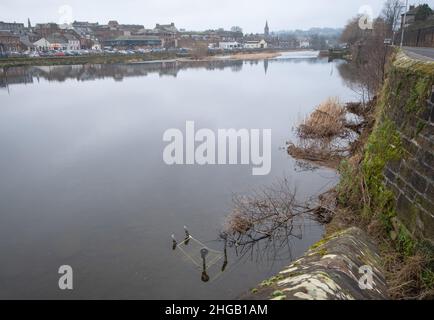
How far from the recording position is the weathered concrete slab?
4.28 meters

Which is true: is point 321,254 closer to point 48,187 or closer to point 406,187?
point 406,187

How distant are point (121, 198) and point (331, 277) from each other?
9.01 metres

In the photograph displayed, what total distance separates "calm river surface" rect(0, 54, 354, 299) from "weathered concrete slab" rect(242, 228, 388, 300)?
8.87ft

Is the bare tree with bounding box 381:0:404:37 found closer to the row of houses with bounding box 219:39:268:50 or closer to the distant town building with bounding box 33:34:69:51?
the distant town building with bounding box 33:34:69:51

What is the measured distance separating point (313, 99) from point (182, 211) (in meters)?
21.7

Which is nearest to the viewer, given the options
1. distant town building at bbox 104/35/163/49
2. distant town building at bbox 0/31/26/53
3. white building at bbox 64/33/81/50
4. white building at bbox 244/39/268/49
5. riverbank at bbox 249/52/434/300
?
riverbank at bbox 249/52/434/300

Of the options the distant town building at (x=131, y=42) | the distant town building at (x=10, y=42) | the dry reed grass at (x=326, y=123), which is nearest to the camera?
the dry reed grass at (x=326, y=123)

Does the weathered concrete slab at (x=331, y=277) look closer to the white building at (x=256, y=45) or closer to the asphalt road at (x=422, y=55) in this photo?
the asphalt road at (x=422, y=55)

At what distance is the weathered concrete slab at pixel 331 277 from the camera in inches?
169

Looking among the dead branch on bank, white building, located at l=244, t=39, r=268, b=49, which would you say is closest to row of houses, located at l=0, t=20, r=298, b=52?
white building, located at l=244, t=39, r=268, b=49

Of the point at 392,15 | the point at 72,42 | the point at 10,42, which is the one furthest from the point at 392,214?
the point at 72,42

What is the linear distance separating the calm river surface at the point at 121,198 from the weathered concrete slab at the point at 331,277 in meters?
2.70

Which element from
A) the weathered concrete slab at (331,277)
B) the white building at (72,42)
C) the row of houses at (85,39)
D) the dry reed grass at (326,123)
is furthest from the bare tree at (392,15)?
the white building at (72,42)

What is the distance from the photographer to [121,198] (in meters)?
12.3
